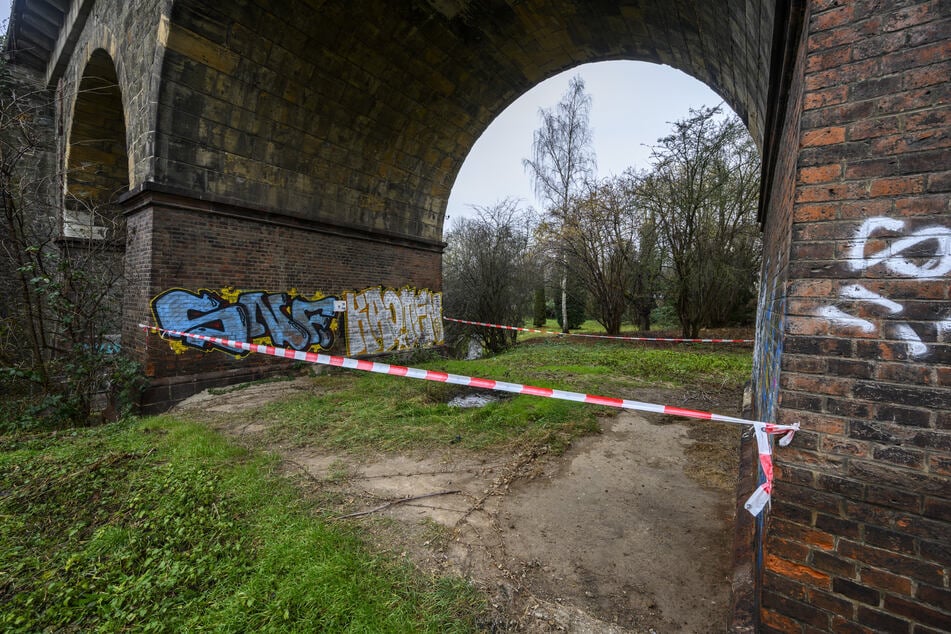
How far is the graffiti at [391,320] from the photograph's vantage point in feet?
29.8

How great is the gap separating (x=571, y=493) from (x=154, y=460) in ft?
12.3

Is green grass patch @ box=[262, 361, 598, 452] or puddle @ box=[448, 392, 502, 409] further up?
green grass patch @ box=[262, 361, 598, 452]

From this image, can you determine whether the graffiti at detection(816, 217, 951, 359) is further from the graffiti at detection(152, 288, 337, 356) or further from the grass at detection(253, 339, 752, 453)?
the graffiti at detection(152, 288, 337, 356)

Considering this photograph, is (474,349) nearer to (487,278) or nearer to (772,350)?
(487,278)

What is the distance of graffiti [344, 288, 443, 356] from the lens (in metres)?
9.07

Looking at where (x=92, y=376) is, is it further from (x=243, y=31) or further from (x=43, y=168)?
(x=43, y=168)

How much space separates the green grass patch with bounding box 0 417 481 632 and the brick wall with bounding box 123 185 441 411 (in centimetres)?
304

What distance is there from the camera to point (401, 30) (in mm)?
7371

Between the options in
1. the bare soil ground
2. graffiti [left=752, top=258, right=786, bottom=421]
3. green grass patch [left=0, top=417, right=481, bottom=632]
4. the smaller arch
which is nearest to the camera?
graffiti [left=752, top=258, right=786, bottom=421]

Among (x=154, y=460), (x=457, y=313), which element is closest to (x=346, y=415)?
(x=154, y=460)

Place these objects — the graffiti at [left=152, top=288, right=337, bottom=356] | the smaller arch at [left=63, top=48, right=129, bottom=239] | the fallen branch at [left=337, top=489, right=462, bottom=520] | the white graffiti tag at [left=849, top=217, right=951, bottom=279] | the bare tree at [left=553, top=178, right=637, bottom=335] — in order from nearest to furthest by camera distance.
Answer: the white graffiti tag at [left=849, top=217, right=951, bottom=279], the fallen branch at [left=337, top=489, right=462, bottom=520], the graffiti at [left=152, top=288, right=337, bottom=356], the smaller arch at [left=63, top=48, right=129, bottom=239], the bare tree at [left=553, top=178, right=637, bottom=335]

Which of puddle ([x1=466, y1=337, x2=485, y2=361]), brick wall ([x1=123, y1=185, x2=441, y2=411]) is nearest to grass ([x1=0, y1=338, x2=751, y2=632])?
brick wall ([x1=123, y1=185, x2=441, y2=411])

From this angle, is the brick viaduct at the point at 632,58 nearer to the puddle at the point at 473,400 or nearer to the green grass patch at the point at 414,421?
the green grass patch at the point at 414,421

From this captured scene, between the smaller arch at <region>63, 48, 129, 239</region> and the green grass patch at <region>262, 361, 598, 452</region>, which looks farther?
the smaller arch at <region>63, 48, 129, 239</region>
